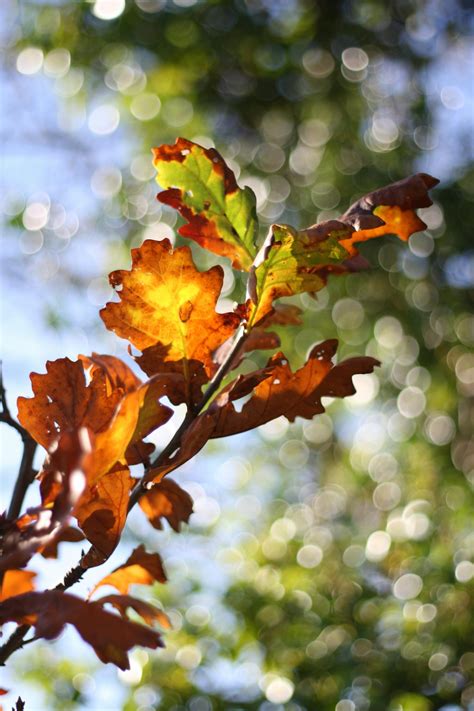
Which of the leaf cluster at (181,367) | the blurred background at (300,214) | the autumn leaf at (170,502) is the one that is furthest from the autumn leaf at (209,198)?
the blurred background at (300,214)

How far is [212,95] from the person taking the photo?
2.13 metres

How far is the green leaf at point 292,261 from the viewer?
0.38m

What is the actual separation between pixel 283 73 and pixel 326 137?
195 millimetres

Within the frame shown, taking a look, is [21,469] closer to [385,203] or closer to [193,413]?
[193,413]

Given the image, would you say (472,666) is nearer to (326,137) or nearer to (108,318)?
(108,318)

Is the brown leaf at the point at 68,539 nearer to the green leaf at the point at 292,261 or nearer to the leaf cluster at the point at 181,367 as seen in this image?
the leaf cluster at the point at 181,367

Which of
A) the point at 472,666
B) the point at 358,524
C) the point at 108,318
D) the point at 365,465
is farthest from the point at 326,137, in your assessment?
the point at 108,318

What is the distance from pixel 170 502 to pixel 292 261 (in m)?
0.14

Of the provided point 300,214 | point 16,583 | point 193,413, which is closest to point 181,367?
point 193,413

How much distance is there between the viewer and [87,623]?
0.85 ft

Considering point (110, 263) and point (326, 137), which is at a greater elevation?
point (326, 137)

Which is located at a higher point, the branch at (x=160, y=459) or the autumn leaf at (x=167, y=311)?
the autumn leaf at (x=167, y=311)

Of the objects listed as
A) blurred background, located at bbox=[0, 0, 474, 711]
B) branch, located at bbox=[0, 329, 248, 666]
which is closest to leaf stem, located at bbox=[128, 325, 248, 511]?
branch, located at bbox=[0, 329, 248, 666]

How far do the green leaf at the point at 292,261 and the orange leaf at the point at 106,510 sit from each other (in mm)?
102
